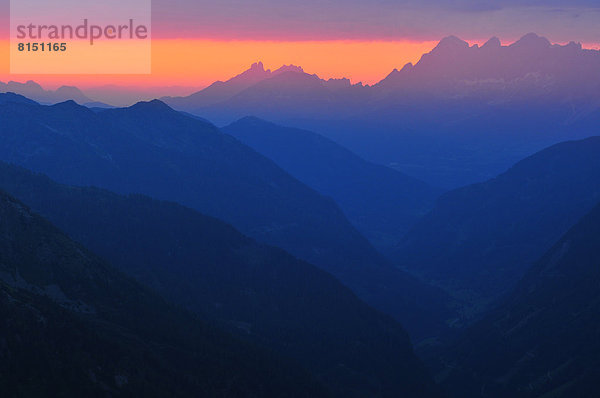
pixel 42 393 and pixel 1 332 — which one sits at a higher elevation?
pixel 1 332

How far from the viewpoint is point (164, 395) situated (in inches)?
6447

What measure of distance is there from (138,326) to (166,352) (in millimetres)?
14854

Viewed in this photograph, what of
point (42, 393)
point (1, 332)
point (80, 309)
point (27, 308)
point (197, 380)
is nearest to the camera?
point (42, 393)

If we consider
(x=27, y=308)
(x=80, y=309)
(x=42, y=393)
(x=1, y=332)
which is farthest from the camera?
(x=80, y=309)

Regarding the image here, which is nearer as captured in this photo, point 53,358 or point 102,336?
point 53,358

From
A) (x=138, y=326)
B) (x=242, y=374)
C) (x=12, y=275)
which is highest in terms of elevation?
(x=12, y=275)

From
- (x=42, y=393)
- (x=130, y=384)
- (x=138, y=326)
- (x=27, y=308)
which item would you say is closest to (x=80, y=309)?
(x=138, y=326)

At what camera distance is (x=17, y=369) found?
144 metres

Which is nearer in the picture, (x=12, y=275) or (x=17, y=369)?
(x=17, y=369)

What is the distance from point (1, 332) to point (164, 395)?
3892 centimetres

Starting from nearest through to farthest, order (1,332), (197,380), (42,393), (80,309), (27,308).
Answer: (42,393) → (1,332) → (27,308) → (197,380) → (80,309)

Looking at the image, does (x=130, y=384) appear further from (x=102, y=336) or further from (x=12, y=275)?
(x=12, y=275)

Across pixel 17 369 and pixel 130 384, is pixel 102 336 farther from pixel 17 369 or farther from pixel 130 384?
pixel 17 369

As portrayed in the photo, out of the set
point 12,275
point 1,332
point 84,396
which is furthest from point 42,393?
point 12,275
